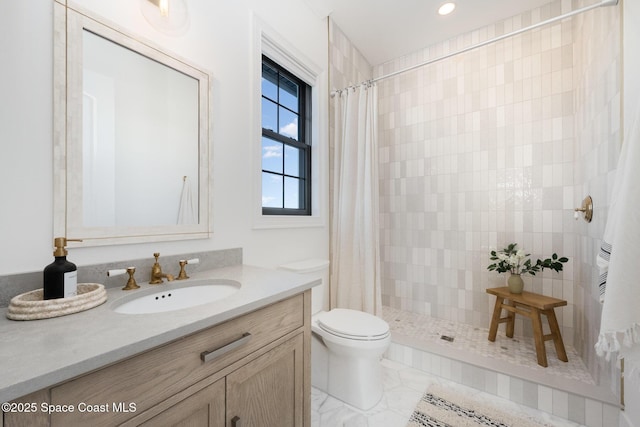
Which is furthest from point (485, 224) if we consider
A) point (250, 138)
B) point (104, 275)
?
point (104, 275)

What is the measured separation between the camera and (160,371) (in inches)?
24.0

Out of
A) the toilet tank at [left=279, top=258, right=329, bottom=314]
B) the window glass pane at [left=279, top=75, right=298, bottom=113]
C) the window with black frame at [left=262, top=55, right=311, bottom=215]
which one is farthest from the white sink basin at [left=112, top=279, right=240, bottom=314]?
the window glass pane at [left=279, top=75, right=298, bottom=113]

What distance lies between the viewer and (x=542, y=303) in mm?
1748

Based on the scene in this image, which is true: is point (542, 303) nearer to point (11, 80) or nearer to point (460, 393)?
point (460, 393)

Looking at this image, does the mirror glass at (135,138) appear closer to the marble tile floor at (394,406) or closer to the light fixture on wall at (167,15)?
the light fixture on wall at (167,15)

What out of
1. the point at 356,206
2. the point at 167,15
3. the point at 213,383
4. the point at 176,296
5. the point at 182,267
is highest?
the point at 167,15

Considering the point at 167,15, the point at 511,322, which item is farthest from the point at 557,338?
the point at 167,15

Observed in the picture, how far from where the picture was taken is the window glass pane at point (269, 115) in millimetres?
1805

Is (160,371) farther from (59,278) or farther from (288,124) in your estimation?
(288,124)

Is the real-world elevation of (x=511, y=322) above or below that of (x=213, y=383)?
below

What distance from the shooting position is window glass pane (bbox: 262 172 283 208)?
1787 mm

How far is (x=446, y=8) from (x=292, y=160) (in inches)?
69.2

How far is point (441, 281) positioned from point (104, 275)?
257cm

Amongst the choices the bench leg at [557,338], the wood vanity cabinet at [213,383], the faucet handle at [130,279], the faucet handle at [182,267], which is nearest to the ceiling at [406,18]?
the faucet handle at [182,267]
